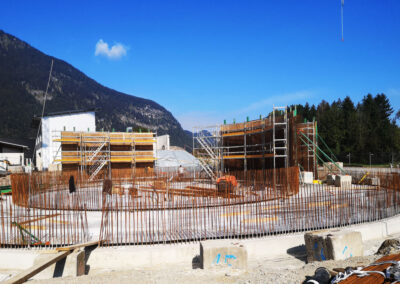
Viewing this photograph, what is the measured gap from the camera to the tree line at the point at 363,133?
54.9 meters

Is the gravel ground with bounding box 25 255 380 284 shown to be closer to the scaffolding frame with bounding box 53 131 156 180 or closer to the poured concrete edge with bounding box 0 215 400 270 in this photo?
the poured concrete edge with bounding box 0 215 400 270

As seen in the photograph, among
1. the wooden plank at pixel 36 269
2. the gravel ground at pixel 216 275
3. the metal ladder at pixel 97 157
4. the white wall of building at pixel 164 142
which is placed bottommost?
the gravel ground at pixel 216 275

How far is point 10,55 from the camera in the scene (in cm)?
17525

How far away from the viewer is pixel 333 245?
7.52m

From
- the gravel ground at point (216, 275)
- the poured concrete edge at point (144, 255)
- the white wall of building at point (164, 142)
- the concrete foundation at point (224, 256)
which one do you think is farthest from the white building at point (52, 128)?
the concrete foundation at point (224, 256)

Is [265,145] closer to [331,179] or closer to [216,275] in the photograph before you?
[331,179]

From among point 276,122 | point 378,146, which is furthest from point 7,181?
point 378,146

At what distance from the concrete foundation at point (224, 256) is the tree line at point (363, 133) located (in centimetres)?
4651

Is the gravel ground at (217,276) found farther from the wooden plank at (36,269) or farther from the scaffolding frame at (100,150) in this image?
the scaffolding frame at (100,150)

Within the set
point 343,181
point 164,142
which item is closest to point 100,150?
point 164,142

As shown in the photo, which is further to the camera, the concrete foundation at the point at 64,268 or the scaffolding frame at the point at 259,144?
the scaffolding frame at the point at 259,144

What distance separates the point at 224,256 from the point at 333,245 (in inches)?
100

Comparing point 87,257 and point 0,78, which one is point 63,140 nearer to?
point 87,257

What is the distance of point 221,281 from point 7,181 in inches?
1030
